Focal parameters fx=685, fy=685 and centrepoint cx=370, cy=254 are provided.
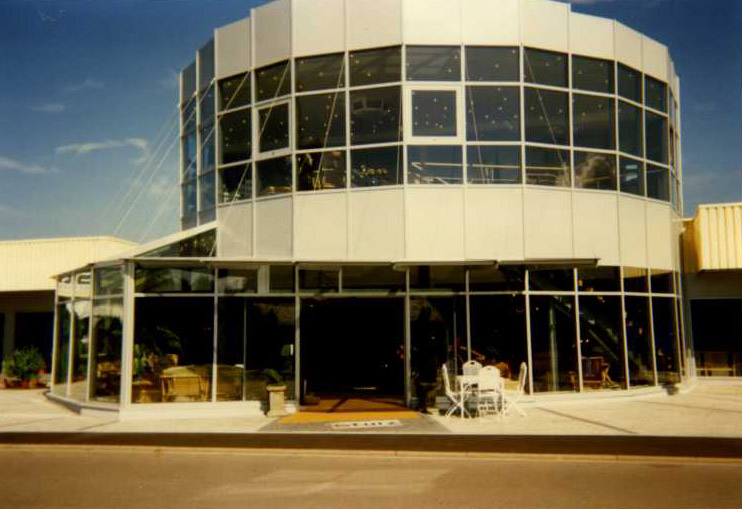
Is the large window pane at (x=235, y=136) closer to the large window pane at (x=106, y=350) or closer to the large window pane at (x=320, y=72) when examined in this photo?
the large window pane at (x=320, y=72)

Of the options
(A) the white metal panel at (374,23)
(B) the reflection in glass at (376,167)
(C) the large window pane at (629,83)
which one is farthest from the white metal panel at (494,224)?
(C) the large window pane at (629,83)

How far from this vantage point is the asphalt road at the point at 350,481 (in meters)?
7.39

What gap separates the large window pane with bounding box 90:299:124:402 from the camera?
1453 centimetres

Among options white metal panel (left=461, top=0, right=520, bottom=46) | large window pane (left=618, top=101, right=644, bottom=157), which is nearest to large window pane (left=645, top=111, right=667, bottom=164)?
large window pane (left=618, top=101, right=644, bottom=157)

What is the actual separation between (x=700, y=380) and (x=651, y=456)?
1190 cm

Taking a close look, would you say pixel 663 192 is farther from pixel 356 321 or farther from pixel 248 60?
pixel 248 60

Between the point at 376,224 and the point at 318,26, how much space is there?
5069mm

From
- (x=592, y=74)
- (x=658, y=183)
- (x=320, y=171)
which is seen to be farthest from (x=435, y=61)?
(x=658, y=183)

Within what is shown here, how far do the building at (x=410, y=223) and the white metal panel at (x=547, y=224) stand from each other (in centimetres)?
5

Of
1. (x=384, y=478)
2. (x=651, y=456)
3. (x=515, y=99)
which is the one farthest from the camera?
(x=515, y=99)

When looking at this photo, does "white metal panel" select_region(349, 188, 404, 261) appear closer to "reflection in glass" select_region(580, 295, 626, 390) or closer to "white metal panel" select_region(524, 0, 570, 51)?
"reflection in glass" select_region(580, 295, 626, 390)

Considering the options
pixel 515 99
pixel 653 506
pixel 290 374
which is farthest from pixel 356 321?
pixel 653 506

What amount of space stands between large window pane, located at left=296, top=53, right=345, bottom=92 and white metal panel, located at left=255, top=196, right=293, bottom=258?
9.20 ft

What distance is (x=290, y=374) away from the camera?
1498 centimetres
